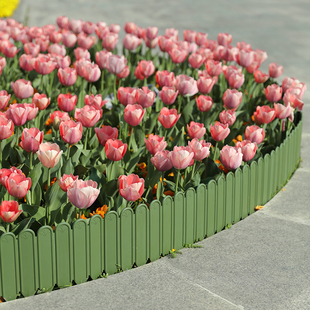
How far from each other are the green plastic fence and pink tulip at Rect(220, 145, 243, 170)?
179 millimetres

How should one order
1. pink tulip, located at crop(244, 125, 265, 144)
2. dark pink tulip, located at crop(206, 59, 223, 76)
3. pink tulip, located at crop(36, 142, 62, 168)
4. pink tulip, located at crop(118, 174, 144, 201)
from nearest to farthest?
pink tulip, located at crop(118, 174, 144, 201), pink tulip, located at crop(36, 142, 62, 168), pink tulip, located at crop(244, 125, 265, 144), dark pink tulip, located at crop(206, 59, 223, 76)

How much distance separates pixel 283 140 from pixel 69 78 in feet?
8.07

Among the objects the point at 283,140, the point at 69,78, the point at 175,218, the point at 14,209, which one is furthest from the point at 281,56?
the point at 14,209

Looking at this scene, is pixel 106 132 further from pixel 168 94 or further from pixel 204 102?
pixel 204 102

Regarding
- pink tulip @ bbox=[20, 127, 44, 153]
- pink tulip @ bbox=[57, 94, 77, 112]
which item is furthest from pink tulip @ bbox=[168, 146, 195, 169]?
pink tulip @ bbox=[57, 94, 77, 112]

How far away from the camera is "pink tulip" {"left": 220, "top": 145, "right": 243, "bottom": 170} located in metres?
4.25

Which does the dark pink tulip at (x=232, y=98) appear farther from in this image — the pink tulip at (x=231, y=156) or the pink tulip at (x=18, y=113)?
the pink tulip at (x=18, y=113)

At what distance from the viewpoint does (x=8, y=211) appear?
11.1 ft

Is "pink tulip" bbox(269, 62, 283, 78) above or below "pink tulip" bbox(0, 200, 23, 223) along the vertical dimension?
above

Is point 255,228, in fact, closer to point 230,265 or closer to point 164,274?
point 230,265

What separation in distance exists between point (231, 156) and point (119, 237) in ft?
3.85

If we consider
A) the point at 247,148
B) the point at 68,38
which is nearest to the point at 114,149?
the point at 247,148

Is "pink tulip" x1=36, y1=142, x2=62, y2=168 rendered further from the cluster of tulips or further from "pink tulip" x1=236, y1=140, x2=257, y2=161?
"pink tulip" x1=236, y1=140, x2=257, y2=161

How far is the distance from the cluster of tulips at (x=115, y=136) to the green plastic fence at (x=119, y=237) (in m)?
0.18
